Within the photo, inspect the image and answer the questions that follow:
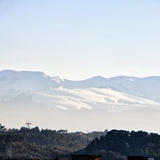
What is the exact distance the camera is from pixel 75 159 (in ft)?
519

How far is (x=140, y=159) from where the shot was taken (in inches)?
6250

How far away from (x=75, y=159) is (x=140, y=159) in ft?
34.8

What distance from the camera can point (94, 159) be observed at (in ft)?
525

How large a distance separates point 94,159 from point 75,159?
357cm

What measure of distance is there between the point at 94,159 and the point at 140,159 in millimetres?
7562
